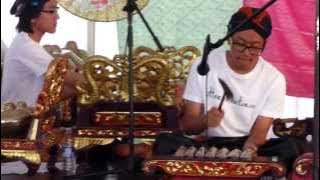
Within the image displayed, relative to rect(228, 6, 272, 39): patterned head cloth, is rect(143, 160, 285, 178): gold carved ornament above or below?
below

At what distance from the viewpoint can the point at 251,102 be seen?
4199mm

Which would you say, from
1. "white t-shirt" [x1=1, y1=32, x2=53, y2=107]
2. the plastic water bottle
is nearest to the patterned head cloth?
"white t-shirt" [x1=1, y1=32, x2=53, y2=107]

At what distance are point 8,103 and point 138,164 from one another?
876 millimetres

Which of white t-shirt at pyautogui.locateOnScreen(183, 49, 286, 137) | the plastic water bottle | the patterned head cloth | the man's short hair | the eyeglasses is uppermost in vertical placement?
the man's short hair

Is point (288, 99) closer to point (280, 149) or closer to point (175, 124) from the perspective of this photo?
point (175, 124)

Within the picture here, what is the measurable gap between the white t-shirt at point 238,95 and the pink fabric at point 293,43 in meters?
0.86

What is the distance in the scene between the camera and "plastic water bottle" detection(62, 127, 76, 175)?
4910 mm

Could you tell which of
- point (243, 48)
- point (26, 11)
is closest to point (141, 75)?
point (26, 11)

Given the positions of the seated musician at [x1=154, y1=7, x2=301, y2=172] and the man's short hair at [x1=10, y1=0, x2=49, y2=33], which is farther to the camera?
the man's short hair at [x1=10, y1=0, x2=49, y2=33]

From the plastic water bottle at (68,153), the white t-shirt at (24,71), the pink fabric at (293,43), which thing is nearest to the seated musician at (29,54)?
the white t-shirt at (24,71)

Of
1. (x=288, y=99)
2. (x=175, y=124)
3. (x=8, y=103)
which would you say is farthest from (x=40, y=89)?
(x=288, y=99)

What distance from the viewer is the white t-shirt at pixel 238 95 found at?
4184 mm

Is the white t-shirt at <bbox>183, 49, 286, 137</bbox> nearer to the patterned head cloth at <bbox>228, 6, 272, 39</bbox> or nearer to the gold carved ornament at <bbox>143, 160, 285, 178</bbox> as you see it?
the patterned head cloth at <bbox>228, 6, 272, 39</bbox>

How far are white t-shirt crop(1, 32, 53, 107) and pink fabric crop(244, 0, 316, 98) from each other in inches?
57.6
